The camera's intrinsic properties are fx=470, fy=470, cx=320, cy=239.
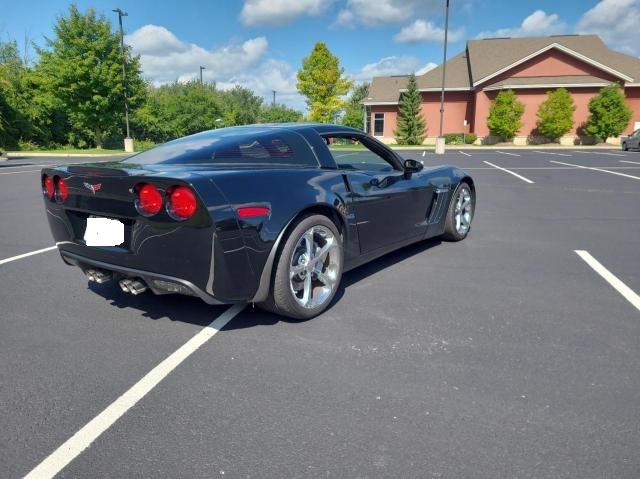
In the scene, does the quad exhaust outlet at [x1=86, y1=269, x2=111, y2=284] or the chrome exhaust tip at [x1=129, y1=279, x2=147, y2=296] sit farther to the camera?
the quad exhaust outlet at [x1=86, y1=269, x2=111, y2=284]

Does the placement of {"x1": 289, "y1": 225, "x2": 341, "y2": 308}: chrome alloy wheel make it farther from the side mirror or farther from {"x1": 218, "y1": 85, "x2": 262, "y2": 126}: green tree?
{"x1": 218, "y1": 85, "x2": 262, "y2": 126}: green tree

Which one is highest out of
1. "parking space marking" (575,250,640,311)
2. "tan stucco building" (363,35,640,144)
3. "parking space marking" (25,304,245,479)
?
"tan stucco building" (363,35,640,144)

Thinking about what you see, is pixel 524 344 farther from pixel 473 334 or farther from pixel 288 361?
pixel 288 361

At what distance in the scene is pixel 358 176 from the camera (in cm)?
377

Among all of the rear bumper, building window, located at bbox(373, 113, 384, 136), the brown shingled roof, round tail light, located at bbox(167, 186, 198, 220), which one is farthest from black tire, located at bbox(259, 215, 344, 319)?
building window, located at bbox(373, 113, 384, 136)

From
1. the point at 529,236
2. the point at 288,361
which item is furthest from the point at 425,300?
the point at 529,236

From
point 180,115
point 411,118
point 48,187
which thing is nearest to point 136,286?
point 48,187

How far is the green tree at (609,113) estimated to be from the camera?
3269 centimetres

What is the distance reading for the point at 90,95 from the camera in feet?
103

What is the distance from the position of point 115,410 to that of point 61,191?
1669mm

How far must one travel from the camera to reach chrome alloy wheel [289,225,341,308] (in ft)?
10.6

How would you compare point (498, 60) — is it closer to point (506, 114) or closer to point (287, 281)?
point (506, 114)

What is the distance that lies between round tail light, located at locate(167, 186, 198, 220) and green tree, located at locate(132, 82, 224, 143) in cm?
3978

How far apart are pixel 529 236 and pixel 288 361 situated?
14.0 ft
